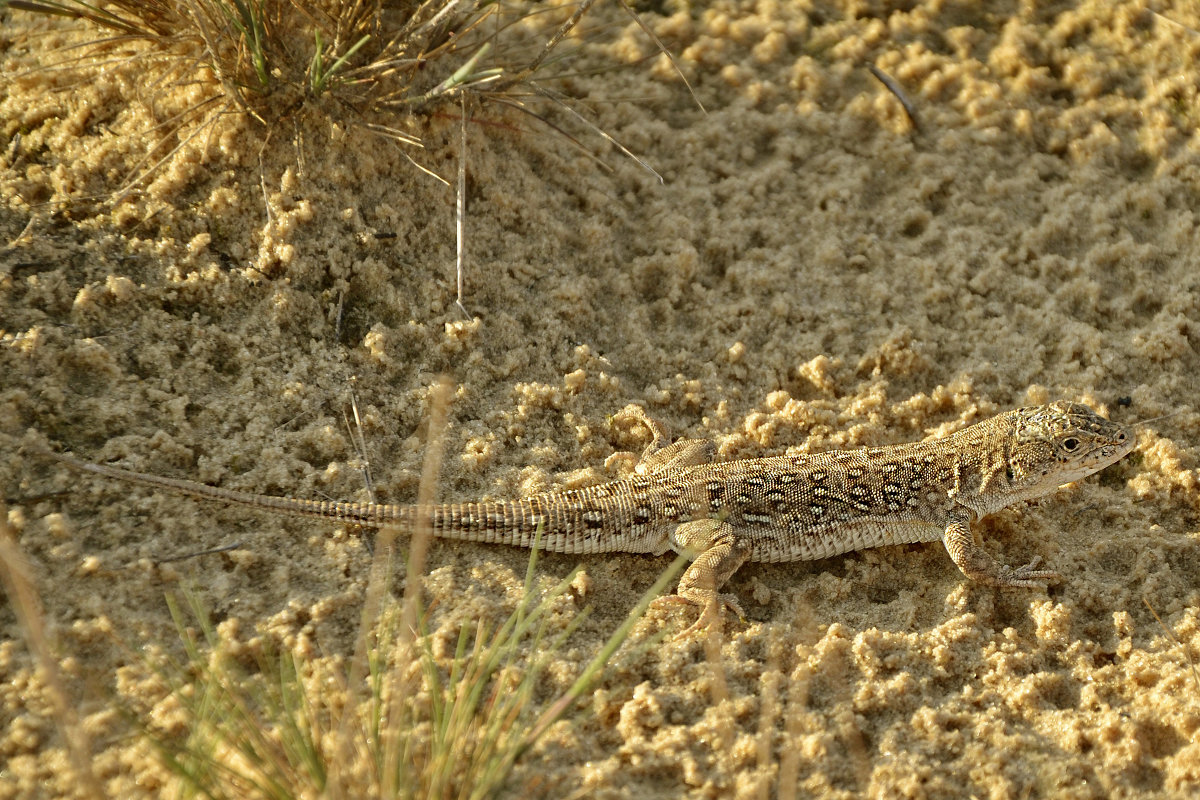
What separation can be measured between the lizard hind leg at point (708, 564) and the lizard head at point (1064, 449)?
3.94 feet

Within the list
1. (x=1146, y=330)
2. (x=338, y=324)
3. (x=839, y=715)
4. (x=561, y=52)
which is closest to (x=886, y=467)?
(x=839, y=715)

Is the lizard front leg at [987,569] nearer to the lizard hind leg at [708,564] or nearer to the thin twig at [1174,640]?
the thin twig at [1174,640]

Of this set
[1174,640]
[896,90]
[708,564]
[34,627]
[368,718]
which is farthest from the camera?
[896,90]

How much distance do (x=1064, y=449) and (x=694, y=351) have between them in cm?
165

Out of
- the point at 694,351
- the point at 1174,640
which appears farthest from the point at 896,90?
the point at 1174,640

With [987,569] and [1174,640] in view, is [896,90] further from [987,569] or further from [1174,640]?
[1174,640]

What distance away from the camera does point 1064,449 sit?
3961 millimetres

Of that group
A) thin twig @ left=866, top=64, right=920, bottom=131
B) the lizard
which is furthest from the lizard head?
thin twig @ left=866, top=64, right=920, bottom=131

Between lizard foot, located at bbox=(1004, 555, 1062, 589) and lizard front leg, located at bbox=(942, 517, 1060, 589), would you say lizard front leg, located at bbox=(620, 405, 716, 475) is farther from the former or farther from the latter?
lizard foot, located at bbox=(1004, 555, 1062, 589)

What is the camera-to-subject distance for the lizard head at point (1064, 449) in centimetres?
395

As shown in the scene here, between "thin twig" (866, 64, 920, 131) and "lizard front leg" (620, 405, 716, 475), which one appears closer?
"lizard front leg" (620, 405, 716, 475)

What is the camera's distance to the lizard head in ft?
13.0

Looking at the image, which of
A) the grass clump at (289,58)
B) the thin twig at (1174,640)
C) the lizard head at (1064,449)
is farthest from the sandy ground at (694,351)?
the lizard head at (1064,449)

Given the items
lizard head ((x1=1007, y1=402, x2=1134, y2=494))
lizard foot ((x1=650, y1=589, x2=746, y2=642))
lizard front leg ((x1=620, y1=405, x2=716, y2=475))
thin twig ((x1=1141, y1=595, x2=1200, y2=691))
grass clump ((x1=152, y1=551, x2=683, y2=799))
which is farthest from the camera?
lizard front leg ((x1=620, y1=405, x2=716, y2=475))
